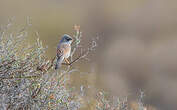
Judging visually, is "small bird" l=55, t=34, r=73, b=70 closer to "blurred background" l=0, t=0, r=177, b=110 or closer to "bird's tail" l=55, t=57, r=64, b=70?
"bird's tail" l=55, t=57, r=64, b=70

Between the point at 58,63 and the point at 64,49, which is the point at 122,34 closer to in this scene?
the point at 64,49

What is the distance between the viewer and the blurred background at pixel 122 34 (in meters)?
11.3

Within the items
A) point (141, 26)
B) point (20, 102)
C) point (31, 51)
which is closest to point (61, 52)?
point (31, 51)

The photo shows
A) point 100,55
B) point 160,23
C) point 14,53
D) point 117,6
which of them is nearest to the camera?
point 14,53

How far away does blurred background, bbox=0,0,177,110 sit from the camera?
11259 mm

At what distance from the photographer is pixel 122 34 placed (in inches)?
563

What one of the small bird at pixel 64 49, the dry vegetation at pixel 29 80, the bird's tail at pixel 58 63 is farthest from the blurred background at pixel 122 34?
the dry vegetation at pixel 29 80

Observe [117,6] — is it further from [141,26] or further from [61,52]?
[61,52]

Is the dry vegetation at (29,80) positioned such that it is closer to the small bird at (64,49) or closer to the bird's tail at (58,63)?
the bird's tail at (58,63)

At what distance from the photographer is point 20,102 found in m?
3.51

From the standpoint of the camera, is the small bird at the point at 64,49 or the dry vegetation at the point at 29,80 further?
the small bird at the point at 64,49

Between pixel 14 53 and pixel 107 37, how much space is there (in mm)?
10397

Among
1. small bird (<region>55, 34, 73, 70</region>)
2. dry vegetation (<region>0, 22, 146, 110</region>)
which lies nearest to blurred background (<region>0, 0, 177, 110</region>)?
small bird (<region>55, 34, 73, 70</region>)

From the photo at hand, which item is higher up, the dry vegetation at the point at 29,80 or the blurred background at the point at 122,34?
the dry vegetation at the point at 29,80
